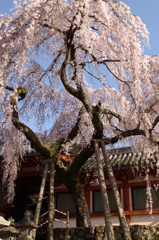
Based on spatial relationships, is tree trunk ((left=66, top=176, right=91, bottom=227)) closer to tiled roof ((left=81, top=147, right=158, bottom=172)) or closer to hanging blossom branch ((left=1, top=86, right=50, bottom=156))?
hanging blossom branch ((left=1, top=86, right=50, bottom=156))

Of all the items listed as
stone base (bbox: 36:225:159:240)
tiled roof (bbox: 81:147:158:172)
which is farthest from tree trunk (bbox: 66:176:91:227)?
tiled roof (bbox: 81:147:158:172)

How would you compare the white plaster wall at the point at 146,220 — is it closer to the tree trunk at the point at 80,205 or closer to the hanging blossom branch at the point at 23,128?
the tree trunk at the point at 80,205

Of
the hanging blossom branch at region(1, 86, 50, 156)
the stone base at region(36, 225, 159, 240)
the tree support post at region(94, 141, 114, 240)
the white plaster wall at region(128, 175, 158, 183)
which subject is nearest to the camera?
the tree support post at region(94, 141, 114, 240)

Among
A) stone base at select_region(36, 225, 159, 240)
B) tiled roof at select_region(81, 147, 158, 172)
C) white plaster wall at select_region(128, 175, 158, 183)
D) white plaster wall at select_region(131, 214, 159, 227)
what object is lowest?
stone base at select_region(36, 225, 159, 240)

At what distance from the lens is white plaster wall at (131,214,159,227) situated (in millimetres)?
9680

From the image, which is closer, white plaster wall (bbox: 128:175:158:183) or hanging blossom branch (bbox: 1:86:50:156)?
hanging blossom branch (bbox: 1:86:50:156)

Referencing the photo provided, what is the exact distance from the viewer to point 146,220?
386 inches

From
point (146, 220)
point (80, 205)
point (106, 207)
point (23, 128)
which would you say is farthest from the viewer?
point (146, 220)

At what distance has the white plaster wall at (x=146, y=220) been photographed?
31.8 ft

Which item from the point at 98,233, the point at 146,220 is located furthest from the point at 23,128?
the point at 146,220

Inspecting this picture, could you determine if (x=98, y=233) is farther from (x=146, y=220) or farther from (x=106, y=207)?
(x=146, y=220)

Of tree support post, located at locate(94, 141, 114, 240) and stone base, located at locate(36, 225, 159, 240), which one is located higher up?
tree support post, located at locate(94, 141, 114, 240)

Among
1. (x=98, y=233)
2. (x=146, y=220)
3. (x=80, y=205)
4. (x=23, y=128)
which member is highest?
(x=23, y=128)

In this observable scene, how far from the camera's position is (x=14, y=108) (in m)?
6.73
